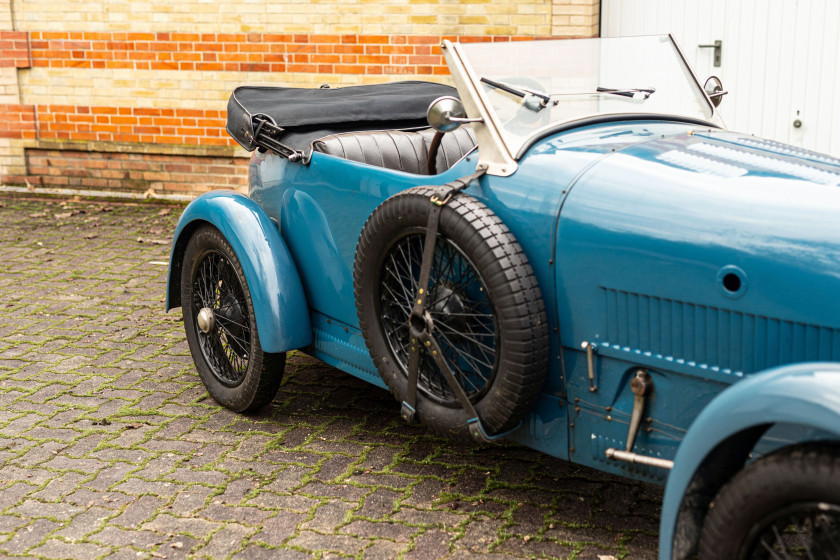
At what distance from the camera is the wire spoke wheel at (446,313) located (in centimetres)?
303

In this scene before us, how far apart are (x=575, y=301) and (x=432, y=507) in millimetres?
1008

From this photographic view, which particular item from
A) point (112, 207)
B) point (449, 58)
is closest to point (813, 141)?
point (449, 58)

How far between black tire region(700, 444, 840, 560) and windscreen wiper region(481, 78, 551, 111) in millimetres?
1581

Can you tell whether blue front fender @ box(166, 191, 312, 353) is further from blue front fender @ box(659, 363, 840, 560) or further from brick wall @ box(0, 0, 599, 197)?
brick wall @ box(0, 0, 599, 197)

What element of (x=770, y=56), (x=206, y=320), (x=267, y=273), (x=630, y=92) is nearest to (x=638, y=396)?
(x=630, y=92)

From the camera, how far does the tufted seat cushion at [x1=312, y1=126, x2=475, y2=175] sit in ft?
13.4

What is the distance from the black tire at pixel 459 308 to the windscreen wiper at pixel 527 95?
51 cm

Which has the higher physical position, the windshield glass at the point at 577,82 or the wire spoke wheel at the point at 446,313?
the windshield glass at the point at 577,82

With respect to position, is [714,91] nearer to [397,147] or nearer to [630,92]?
[630,92]

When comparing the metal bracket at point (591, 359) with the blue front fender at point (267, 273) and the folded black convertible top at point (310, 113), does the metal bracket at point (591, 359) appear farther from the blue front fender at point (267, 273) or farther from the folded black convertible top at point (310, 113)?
the folded black convertible top at point (310, 113)

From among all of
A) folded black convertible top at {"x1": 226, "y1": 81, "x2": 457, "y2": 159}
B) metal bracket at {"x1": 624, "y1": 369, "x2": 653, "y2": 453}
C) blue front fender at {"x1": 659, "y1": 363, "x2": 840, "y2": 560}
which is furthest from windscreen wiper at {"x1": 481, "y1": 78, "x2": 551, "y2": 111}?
blue front fender at {"x1": 659, "y1": 363, "x2": 840, "y2": 560}

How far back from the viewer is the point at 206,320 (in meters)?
4.23

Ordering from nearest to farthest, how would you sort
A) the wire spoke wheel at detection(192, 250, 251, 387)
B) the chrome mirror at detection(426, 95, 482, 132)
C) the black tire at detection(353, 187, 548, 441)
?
the black tire at detection(353, 187, 548, 441) → the chrome mirror at detection(426, 95, 482, 132) → the wire spoke wheel at detection(192, 250, 251, 387)

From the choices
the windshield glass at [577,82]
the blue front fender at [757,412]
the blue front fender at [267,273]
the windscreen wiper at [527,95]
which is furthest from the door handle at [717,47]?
the blue front fender at [757,412]
